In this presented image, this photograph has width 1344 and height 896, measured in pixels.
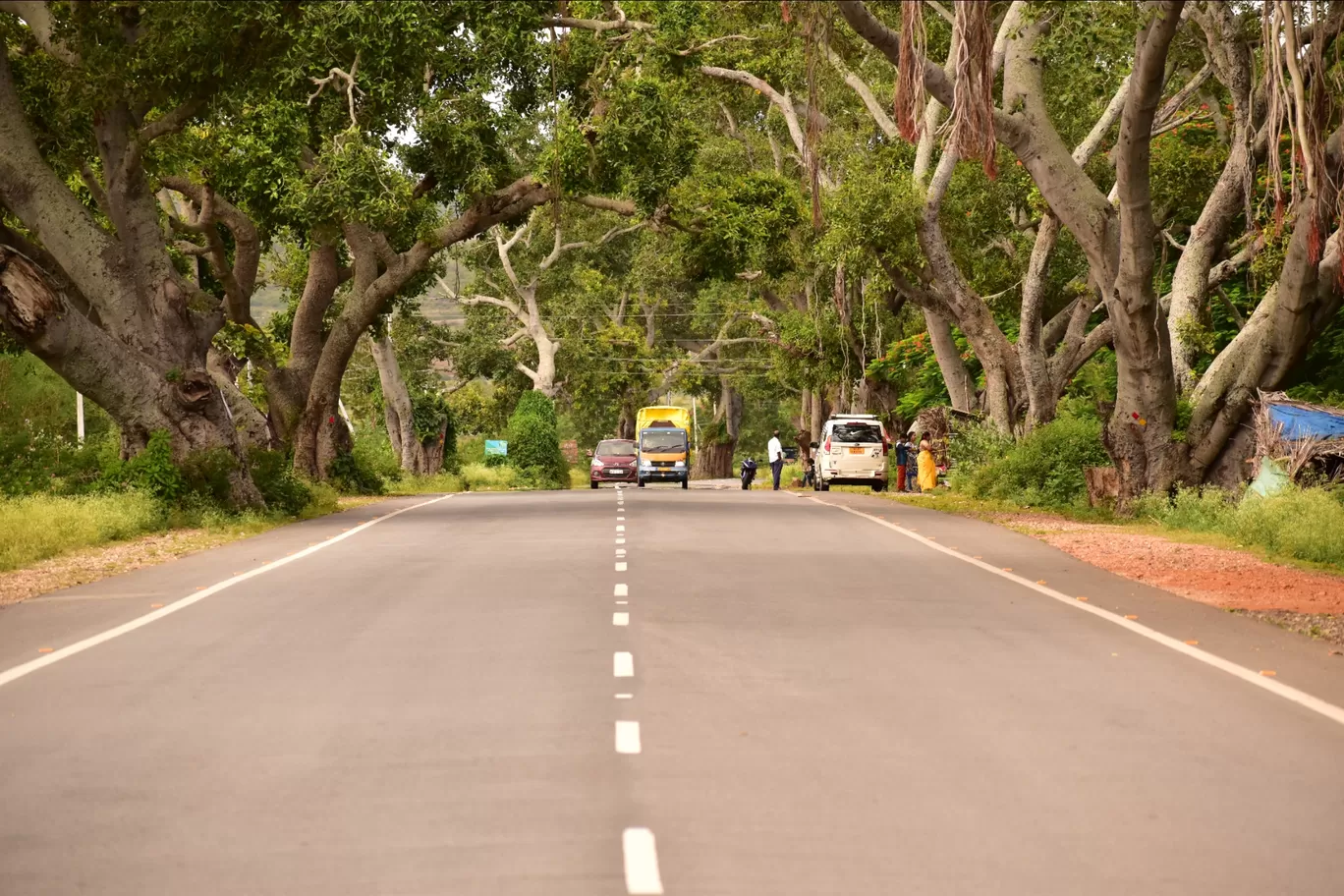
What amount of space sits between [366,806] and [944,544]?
658 inches

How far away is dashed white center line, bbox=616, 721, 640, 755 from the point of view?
29.0 ft

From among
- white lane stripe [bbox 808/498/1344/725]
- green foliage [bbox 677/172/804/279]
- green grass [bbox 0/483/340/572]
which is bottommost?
white lane stripe [bbox 808/498/1344/725]

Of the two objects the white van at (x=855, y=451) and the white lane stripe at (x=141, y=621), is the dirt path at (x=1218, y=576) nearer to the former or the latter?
the white lane stripe at (x=141, y=621)

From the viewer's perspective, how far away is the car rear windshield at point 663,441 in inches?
2507

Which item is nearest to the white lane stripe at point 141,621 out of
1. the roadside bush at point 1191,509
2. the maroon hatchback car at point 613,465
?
the roadside bush at point 1191,509

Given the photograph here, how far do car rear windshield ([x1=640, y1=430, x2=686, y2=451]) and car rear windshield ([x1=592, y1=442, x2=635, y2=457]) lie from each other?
2.02 m

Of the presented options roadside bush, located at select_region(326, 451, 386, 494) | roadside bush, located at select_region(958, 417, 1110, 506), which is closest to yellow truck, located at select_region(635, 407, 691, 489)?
roadside bush, located at select_region(326, 451, 386, 494)

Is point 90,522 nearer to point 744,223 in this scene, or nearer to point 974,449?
point 744,223

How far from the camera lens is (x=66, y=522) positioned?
23547 millimetres

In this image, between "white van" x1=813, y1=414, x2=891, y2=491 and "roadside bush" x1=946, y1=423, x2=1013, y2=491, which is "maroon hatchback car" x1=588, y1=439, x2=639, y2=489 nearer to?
"white van" x1=813, y1=414, x2=891, y2=491

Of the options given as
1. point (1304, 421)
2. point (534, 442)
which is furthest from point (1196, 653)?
point (534, 442)

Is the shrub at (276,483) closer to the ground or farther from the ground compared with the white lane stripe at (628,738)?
farther from the ground

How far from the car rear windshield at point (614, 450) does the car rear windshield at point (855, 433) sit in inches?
739

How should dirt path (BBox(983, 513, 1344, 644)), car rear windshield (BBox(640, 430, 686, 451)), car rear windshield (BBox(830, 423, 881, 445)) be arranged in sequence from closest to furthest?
dirt path (BBox(983, 513, 1344, 644)), car rear windshield (BBox(830, 423, 881, 445)), car rear windshield (BBox(640, 430, 686, 451))
